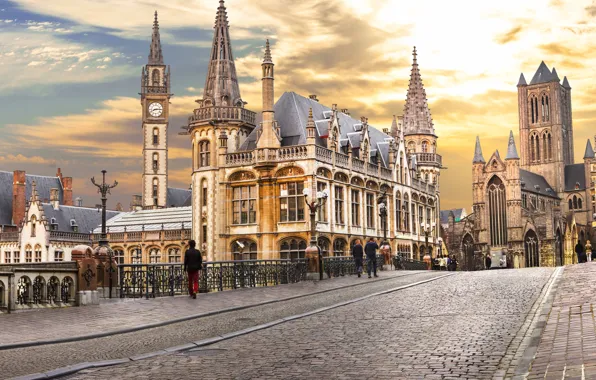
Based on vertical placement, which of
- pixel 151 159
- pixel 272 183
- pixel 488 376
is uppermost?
pixel 151 159

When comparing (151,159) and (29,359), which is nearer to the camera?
(29,359)

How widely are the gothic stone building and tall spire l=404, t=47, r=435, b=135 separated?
126 feet

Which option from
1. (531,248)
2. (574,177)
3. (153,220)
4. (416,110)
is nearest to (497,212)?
(531,248)

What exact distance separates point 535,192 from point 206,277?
121m

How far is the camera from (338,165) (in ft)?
188

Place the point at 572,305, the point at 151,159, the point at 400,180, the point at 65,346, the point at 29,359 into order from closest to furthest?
1. the point at 29,359
2. the point at 65,346
3. the point at 572,305
4. the point at 400,180
5. the point at 151,159

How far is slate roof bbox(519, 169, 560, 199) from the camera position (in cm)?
13825

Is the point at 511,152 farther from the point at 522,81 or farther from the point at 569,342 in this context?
the point at 569,342

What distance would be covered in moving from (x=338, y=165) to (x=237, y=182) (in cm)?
773

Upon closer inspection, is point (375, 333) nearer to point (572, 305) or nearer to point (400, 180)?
point (572, 305)

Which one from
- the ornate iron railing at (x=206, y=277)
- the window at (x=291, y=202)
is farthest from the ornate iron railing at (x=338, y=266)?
the window at (x=291, y=202)

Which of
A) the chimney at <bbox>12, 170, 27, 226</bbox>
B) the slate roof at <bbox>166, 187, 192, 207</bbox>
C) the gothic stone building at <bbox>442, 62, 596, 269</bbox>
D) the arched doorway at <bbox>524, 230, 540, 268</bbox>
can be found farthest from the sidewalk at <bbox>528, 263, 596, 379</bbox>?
the arched doorway at <bbox>524, 230, 540, 268</bbox>

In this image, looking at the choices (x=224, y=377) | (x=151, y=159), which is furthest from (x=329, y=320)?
(x=151, y=159)

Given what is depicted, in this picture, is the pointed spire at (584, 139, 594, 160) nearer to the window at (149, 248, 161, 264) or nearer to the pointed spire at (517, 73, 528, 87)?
the pointed spire at (517, 73, 528, 87)
